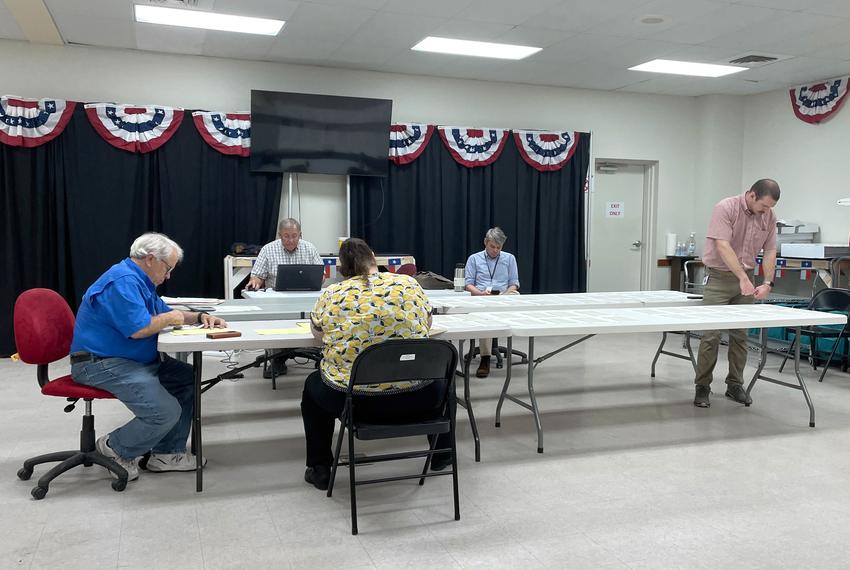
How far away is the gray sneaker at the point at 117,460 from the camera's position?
3145 mm

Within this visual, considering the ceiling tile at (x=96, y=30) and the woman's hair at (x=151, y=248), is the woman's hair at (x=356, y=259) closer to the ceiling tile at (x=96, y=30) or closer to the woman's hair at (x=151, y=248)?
the woman's hair at (x=151, y=248)

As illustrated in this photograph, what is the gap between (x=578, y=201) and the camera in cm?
788

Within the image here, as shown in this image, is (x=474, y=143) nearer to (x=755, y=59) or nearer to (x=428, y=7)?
(x=428, y=7)

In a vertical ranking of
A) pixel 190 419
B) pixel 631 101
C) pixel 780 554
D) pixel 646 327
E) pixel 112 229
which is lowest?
pixel 780 554

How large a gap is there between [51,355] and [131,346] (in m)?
0.36

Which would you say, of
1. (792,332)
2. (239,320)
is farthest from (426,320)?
(792,332)

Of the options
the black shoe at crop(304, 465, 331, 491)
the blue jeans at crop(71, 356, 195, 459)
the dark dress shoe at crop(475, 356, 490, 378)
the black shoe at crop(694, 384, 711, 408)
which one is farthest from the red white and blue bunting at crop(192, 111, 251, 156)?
the black shoe at crop(694, 384, 711, 408)

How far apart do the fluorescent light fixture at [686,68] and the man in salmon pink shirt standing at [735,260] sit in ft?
8.61

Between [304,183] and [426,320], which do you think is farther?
[304,183]

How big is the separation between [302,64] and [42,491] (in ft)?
16.1

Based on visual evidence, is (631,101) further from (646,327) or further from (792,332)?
(646,327)

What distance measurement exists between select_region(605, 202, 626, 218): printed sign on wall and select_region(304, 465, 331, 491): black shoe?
20.1ft

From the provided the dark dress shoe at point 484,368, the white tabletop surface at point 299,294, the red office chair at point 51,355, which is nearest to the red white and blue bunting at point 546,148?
the white tabletop surface at point 299,294

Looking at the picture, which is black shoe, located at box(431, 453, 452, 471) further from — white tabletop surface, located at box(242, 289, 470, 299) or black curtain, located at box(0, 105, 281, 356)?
black curtain, located at box(0, 105, 281, 356)
